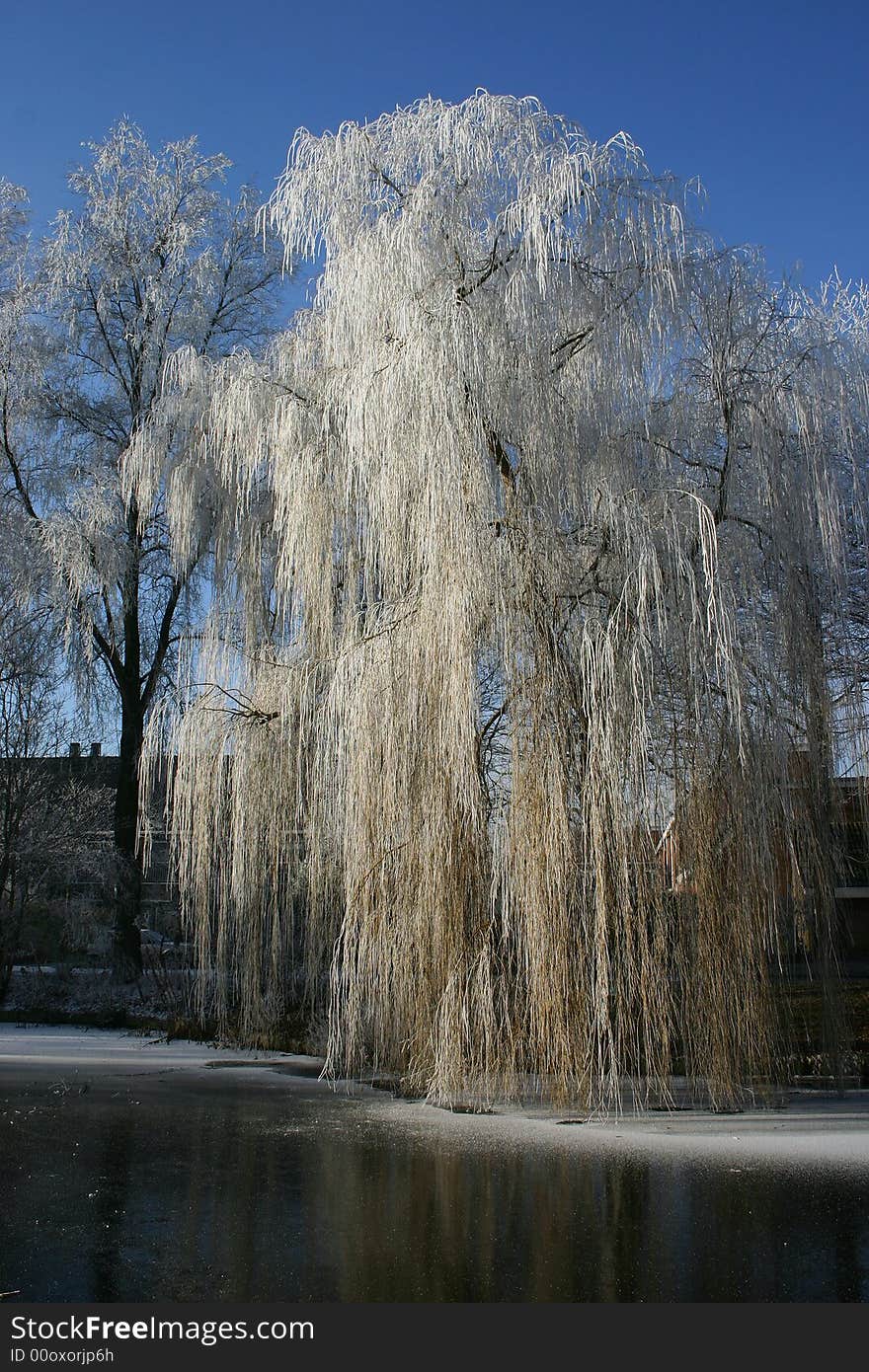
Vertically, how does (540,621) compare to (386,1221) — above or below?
above

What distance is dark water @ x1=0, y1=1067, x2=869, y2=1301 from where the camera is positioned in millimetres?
3523

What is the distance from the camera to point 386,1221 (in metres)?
4.30

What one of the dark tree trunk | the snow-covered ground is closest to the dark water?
the snow-covered ground

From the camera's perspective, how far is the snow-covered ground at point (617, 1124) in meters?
5.68

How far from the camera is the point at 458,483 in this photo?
6.45 m

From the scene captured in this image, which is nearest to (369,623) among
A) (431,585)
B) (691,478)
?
(431,585)

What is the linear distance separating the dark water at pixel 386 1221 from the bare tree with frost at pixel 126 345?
24.2ft

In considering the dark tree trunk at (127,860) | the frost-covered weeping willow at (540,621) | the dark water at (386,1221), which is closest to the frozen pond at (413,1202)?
the dark water at (386,1221)

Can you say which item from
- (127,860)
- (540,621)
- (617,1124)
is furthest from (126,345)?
(617,1124)

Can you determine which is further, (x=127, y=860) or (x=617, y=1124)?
(x=127, y=860)

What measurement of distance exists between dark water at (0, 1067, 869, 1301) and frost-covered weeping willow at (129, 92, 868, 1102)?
976 millimetres

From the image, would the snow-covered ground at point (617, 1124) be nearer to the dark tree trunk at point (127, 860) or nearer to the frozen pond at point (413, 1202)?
the frozen pond at point (413, 1202)

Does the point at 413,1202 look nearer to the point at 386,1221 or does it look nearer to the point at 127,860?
the point at 386,1221

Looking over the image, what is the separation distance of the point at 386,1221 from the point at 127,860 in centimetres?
932
